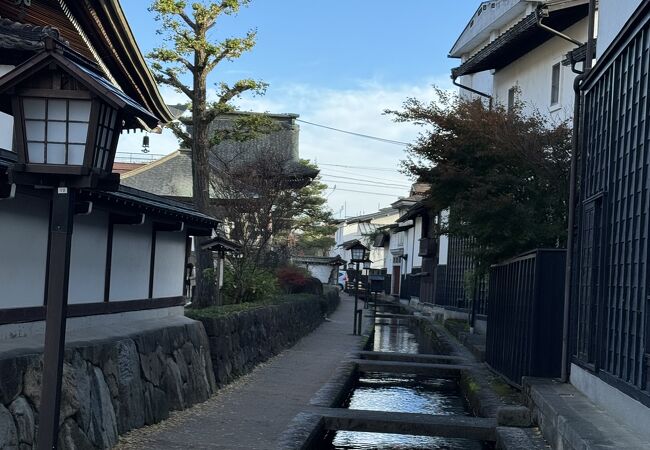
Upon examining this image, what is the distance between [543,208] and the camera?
1458cm

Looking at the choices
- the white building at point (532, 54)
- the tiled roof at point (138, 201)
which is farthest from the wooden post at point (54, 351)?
the white building at point (532, 54)

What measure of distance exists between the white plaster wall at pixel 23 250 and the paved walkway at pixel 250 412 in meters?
1.84

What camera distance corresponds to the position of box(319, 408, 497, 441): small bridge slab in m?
10.3

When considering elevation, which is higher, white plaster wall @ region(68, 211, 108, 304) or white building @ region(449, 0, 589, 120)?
white building @ region(449, 0, 589, 120)

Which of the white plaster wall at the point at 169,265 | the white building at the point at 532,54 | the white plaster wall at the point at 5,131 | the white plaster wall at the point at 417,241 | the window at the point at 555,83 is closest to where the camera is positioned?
the white plaster wall at the point at 5,131

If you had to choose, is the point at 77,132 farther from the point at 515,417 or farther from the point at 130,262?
the point at 515,417

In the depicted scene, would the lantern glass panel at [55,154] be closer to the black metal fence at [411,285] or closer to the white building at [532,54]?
the white building at [532,54]

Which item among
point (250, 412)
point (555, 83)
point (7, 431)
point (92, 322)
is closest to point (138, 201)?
point (92, 322)

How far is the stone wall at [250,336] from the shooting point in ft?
42.5

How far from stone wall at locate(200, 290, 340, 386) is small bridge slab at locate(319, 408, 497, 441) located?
9.52 feet

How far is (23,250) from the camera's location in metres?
7.96

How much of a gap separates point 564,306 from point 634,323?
3.53 m

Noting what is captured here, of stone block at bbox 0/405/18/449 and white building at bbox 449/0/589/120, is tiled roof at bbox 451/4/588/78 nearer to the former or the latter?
white building at bbox 449/0/589/120

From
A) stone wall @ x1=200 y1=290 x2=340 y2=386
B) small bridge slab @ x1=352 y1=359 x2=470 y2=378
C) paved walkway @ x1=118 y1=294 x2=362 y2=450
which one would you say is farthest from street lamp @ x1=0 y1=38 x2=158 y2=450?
small bridge slab @ x1=352 y1=359 x2=470 y2=378
